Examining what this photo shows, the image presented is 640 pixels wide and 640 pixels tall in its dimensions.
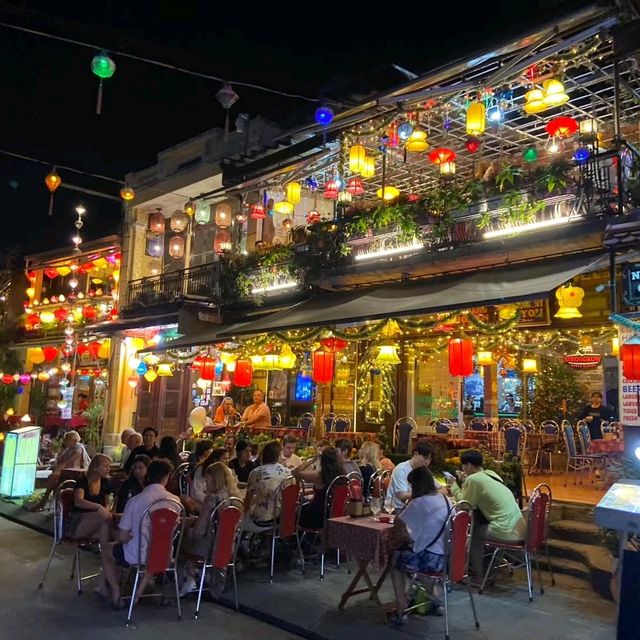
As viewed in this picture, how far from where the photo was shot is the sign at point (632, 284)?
24.7ft

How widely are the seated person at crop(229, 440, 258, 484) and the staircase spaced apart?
168 inches

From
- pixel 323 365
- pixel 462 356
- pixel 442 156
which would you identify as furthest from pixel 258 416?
pixel 442 156

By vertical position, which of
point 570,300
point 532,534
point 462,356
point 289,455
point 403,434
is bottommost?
point 532,534

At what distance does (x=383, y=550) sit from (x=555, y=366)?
1318cm

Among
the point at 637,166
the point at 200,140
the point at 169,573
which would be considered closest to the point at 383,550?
the point at 169,573

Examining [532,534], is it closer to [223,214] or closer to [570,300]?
[570,300]

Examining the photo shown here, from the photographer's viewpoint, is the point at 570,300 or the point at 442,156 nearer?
the point at 570,300

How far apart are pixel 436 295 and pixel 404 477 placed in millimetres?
3061

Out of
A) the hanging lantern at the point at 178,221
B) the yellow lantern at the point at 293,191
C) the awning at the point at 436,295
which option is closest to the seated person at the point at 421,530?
the awning at the point at 436,295

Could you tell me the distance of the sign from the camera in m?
7.54

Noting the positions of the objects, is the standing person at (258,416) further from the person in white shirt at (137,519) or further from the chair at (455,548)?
the chair at (455,548)

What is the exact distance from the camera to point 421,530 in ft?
17.6

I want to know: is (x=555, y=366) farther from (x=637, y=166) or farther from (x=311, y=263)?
(x=637, y=166)

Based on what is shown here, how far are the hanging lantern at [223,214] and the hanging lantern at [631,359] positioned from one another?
1183cm
